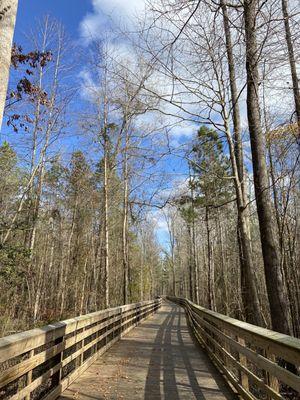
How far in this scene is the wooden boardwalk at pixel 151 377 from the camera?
16.5ft

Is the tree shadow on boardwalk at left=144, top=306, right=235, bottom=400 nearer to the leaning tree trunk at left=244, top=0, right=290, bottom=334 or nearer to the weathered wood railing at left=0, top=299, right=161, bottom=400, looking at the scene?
the weathered wood railing at left=0, top=299, right=161, bottom=400

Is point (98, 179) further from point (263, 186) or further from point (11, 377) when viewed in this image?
point (11, 377)

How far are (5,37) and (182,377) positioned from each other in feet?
18.4

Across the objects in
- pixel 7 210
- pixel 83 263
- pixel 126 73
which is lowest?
pixel 83 263

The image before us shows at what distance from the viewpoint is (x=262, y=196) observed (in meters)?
6.56

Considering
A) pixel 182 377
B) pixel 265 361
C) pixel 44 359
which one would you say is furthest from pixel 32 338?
pixel 182 377

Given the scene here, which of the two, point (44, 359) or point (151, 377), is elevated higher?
point (44, 359)

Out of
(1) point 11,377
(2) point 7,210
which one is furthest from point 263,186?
(2) point 7,210

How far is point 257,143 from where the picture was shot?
677 centimetres

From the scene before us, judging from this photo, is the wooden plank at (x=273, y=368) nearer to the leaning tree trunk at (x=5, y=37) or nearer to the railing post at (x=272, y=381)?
the railing post at (x=272, y=381)

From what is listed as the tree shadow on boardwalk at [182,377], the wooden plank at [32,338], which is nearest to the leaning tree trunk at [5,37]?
the wooden plank at [32,338]

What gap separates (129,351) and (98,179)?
16982 mm

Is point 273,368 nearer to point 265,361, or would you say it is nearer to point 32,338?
point 265,361

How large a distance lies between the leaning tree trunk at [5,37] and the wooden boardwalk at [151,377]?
4.04 m
